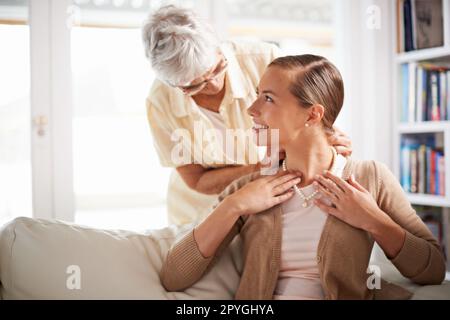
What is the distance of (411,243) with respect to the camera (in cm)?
118

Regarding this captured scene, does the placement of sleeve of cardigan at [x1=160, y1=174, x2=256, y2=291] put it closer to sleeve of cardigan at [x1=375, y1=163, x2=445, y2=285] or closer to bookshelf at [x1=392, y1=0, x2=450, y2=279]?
sleeve of cardigan at [x1=375, y1=163, x2=445, y2=285]

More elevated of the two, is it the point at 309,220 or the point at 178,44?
the point at 178,44

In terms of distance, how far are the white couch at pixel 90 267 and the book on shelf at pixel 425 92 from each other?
4.55 feet

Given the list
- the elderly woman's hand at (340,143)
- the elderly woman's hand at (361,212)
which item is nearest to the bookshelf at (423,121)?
the elderly woman's hand at (340,143)

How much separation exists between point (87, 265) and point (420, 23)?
221cm

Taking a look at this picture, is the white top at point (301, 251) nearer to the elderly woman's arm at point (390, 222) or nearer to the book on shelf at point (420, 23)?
the elderly woman's arm at point (390, 222)

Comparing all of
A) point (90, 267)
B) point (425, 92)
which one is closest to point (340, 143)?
point (90, 267)

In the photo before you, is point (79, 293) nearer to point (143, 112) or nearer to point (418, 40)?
point (143, 112)

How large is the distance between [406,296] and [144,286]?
705 millimetres

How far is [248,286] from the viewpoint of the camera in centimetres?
128

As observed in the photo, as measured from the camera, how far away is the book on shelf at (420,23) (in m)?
2.50

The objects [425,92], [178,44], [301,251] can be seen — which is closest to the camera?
[301,251]

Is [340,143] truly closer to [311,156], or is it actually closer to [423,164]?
[311,156]

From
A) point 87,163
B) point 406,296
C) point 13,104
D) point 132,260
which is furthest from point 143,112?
point 406,296
